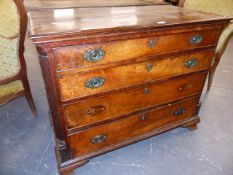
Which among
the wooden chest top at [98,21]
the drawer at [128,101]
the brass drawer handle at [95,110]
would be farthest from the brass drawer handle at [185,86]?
the brass drawer handle at [95,110]

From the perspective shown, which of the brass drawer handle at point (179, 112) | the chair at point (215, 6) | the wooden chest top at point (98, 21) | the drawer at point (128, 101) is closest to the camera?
the wooden chest top at point (98, 21)

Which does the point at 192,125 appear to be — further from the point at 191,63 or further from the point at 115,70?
the point at 115,70

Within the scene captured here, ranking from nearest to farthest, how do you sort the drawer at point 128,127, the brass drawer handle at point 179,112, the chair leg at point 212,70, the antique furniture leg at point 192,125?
the drawer at point 128,127
the brass drawer handle at point 179,112
the antique furniture leg at point 192,125
the chair leg at point 212,70

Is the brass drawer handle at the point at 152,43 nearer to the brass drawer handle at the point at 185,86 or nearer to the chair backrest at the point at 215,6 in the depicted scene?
the brass drawer handle at the point at 185,86

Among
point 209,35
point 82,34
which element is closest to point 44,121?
point 82,34

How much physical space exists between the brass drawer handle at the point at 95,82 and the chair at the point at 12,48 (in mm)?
728

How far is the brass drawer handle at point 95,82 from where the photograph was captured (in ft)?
3.72

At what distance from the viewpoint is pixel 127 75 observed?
4.04 feet

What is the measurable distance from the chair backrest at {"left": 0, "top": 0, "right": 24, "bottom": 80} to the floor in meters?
0.56

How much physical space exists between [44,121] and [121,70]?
3.62ft

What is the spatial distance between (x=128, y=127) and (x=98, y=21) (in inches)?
30.7

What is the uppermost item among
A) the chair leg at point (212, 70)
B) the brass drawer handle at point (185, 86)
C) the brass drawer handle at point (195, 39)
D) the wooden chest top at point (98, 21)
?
the wooden chest top at point (98, 21)

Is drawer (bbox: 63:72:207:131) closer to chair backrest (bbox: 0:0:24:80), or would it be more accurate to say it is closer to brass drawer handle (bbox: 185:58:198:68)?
brass drawer handle (bbox: 185:58:198:68)

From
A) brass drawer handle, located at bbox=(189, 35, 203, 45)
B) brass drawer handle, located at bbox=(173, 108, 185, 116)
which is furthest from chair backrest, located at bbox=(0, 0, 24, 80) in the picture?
brass drawer handle, located at bbox=(173, 108, 185, 116)
